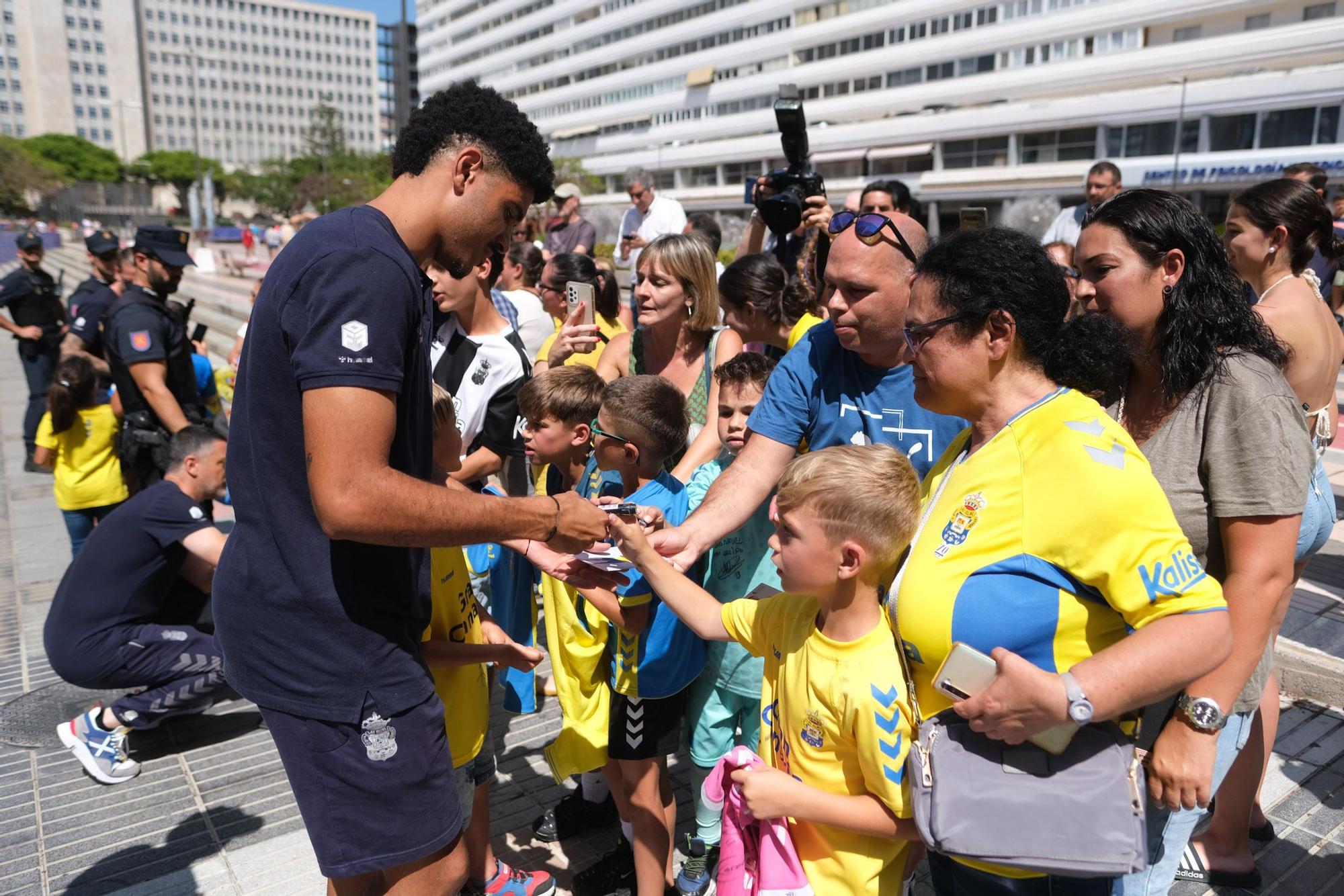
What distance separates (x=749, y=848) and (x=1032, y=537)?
3.24 ft

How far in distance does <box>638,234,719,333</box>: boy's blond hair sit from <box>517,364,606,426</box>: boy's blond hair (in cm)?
96

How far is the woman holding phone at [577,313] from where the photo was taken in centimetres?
464

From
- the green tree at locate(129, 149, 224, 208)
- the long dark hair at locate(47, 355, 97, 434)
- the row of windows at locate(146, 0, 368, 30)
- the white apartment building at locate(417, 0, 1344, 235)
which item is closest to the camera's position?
the long dark hair at locate(47, 355, 97, 434)

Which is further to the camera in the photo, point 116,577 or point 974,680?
point 116,577

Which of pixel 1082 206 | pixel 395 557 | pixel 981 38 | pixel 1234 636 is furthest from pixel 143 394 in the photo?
pixel 981 38

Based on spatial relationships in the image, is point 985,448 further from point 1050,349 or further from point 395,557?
point 395,557

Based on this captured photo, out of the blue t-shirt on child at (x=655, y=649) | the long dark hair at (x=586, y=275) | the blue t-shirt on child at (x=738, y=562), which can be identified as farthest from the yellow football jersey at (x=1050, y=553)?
the long dark hair at (x=586, y=275)

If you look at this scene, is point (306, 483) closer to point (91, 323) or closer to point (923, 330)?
point (923, 330)

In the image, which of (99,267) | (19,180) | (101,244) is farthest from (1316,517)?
(19,180)

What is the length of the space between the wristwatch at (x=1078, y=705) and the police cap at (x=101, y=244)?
867 cm

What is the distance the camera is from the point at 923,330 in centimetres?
198

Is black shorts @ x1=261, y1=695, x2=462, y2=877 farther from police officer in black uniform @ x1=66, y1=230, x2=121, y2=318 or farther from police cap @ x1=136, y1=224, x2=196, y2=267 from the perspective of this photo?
police officer in black uniform @ x1=66, y1=230, x2=121, y2=318

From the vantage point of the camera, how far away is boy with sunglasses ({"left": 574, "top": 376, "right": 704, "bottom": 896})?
3020 mm

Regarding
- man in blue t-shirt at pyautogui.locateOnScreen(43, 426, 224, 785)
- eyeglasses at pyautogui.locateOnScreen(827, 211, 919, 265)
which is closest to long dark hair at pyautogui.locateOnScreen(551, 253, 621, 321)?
man in blue t-shirt at pyautogui.locateOnScreen(43, 426, 224, 785)
